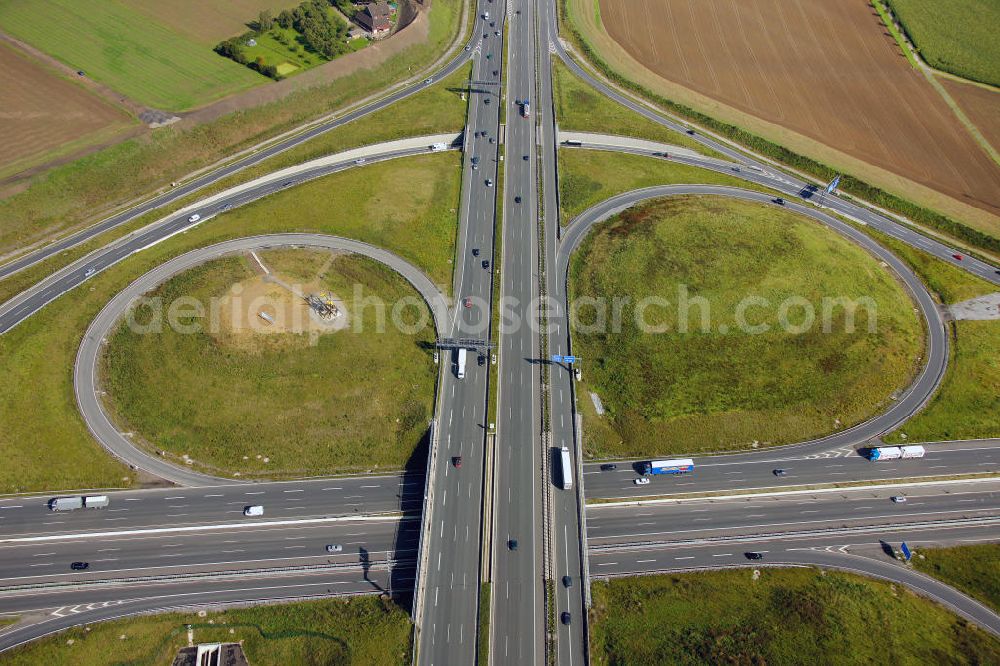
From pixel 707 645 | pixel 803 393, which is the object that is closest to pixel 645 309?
pixel 803 393

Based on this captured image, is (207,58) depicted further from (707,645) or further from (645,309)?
(707,645)

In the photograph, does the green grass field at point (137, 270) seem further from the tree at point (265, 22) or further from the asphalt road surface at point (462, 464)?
the tree at point (265, 22)

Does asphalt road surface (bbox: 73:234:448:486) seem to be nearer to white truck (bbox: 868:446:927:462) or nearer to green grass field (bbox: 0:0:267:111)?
green grass field (bbox: 0:0:267:111)

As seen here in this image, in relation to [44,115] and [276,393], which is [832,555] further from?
[44,115]

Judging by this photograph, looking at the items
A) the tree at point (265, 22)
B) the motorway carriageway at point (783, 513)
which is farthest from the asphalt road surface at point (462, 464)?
the tree at point (265, 22)

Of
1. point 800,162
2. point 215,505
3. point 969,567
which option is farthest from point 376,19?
point 969,567

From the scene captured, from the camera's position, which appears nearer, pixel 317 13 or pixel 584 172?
pixel 584 172
